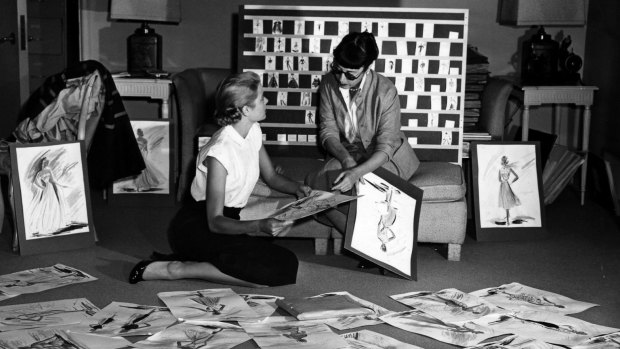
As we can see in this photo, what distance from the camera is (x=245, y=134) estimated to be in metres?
4.00

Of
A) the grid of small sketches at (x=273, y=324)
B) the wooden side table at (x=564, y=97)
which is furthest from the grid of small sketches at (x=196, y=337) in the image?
the wooden side table at (x=564, y=97)

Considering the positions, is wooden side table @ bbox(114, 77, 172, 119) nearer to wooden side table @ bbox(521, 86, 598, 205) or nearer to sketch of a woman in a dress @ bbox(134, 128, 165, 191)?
sketch of a woman in a dress @ bbox(134, 128, 165, 191)

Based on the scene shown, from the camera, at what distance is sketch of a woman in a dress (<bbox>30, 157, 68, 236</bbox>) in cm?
451

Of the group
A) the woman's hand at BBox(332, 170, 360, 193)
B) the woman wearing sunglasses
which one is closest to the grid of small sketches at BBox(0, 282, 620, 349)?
the woman's hand at BBox(332, 170, 360, 193)

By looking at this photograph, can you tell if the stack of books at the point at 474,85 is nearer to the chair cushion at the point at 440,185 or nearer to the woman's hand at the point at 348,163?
the chair cushion at the point at 440,185

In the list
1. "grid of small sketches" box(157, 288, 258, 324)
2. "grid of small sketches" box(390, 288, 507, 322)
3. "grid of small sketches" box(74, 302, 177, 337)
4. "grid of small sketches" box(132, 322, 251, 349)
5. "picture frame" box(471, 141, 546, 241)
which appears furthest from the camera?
"picture frame" box(471, 141, 546, 241)

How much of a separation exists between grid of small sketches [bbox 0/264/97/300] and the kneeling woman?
28cm

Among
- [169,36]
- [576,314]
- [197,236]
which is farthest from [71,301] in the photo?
[169,36]

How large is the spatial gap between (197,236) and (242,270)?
10.1 inches

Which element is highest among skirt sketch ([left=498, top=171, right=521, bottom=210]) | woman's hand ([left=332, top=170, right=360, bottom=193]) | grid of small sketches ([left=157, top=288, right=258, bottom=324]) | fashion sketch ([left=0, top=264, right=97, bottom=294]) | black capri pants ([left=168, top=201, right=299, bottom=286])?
woman's hand ([left=332, top=170, right=360, bottom=193])

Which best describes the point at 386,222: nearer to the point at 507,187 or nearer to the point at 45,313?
the point at 507,187

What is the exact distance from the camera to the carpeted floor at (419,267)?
3.84 m

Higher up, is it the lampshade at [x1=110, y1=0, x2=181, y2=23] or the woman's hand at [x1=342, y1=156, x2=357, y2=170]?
the lampshade at [x1=110, y1=0, x2=181, y2=23]

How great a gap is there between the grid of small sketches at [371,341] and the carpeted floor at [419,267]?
0.08 m
